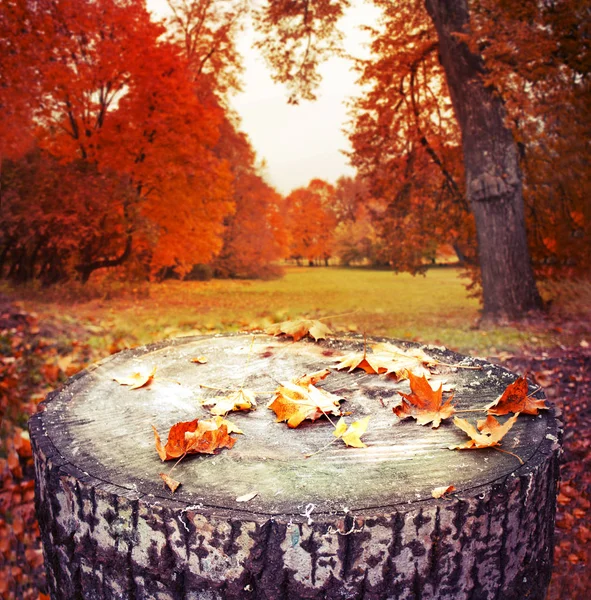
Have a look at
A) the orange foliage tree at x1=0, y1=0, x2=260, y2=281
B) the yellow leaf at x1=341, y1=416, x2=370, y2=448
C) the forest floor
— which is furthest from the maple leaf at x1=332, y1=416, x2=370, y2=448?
the orange foliage tree at x1=0, y1=0, x2=260, y2=281

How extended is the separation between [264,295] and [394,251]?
4495 millimetres

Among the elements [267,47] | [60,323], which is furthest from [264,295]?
[60,323]

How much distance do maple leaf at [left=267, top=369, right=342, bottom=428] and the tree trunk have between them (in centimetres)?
576

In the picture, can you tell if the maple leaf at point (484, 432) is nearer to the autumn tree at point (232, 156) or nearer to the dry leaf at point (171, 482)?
the dry leaf at point (171, 482)

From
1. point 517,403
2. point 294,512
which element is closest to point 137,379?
point 294,512

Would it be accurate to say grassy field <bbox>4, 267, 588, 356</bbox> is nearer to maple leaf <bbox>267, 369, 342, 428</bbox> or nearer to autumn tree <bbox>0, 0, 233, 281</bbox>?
autumn tree <bbox>0, 0, 233, 281</bbox>

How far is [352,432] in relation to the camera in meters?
1.33

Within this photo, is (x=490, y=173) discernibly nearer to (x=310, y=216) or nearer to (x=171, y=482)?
(x=171, y=482)

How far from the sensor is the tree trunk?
6.50m

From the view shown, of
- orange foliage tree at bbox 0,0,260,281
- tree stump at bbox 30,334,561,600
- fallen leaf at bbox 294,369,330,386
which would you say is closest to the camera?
tree stump at bbox 30,334,561,600

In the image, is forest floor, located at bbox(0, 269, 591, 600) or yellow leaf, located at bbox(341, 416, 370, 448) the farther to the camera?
forest floor, located at bbox(0, 269, 591, 600)

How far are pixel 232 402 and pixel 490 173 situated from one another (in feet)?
19.4

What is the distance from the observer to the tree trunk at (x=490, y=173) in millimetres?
6496

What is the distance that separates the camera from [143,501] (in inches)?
43.4
